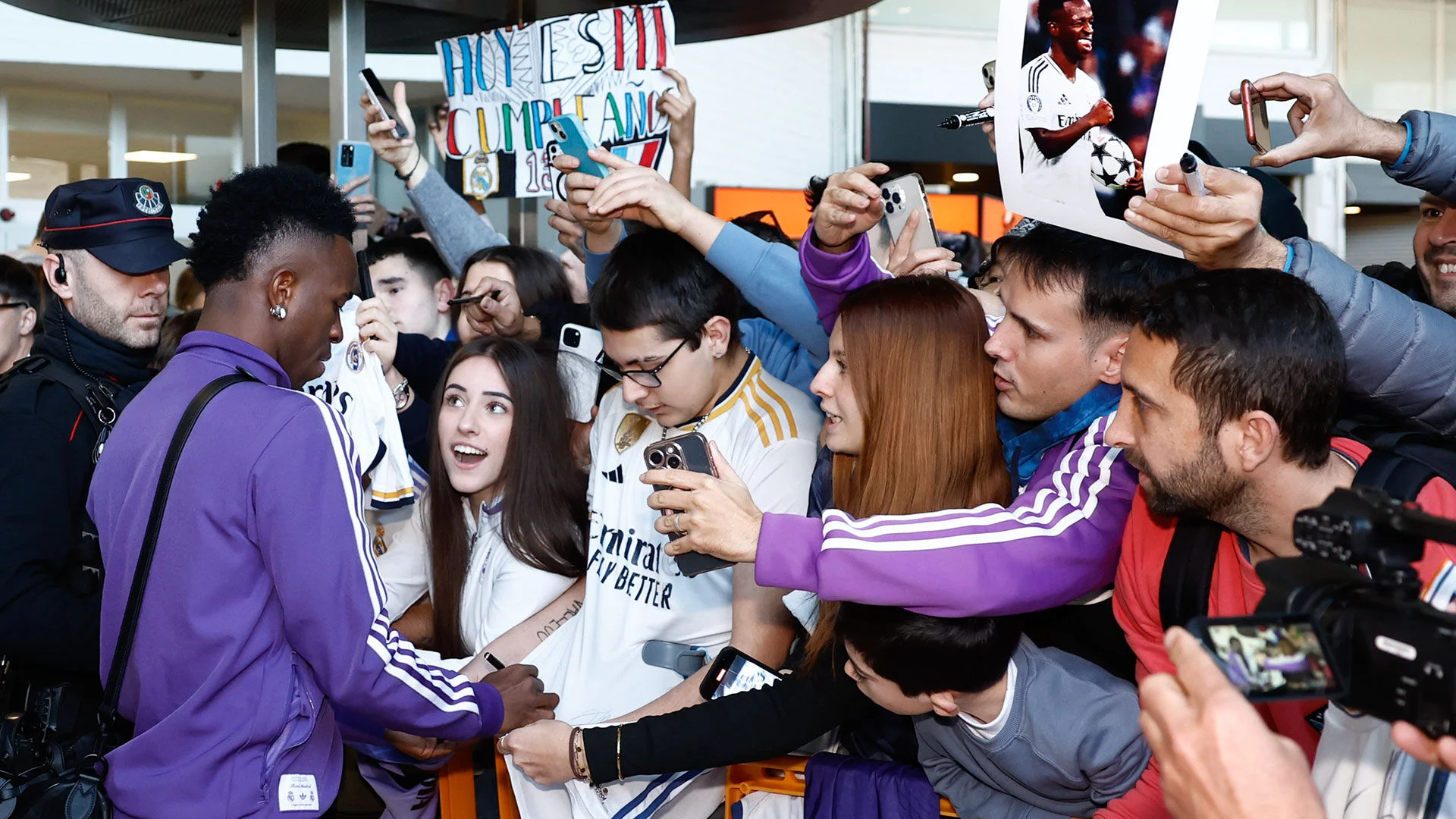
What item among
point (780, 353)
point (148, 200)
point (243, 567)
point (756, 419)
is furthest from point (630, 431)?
point (148, 200)

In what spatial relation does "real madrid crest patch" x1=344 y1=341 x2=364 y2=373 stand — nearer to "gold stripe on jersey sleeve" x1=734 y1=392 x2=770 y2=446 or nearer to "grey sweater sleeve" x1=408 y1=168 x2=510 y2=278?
"grey sweater sleeve" x1=408 y1=168 x2=510 y2=278

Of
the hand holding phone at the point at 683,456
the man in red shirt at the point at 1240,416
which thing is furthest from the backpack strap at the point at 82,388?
the man in red shirt at the point at 1240,416

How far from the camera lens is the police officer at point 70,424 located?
2.54m

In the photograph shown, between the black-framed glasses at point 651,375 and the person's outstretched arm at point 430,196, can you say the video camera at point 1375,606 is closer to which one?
the black-framed glasses at point 651,375

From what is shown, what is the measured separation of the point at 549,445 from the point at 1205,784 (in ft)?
7.75

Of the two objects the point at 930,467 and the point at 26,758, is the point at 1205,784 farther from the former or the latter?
the point at 26,758

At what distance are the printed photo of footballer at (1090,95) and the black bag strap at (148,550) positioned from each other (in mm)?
1446

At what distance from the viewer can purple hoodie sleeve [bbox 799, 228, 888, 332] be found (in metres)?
2.59

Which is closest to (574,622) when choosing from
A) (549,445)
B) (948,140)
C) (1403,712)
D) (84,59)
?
(549,445)

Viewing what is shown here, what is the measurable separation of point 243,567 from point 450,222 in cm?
242

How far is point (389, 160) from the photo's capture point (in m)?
4.16

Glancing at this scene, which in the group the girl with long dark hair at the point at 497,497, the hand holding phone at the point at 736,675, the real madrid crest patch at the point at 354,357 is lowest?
the hand holding phone at the point at 736,675

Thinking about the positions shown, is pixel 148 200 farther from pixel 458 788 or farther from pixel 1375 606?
pixel 1375 606

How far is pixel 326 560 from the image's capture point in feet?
7.02
